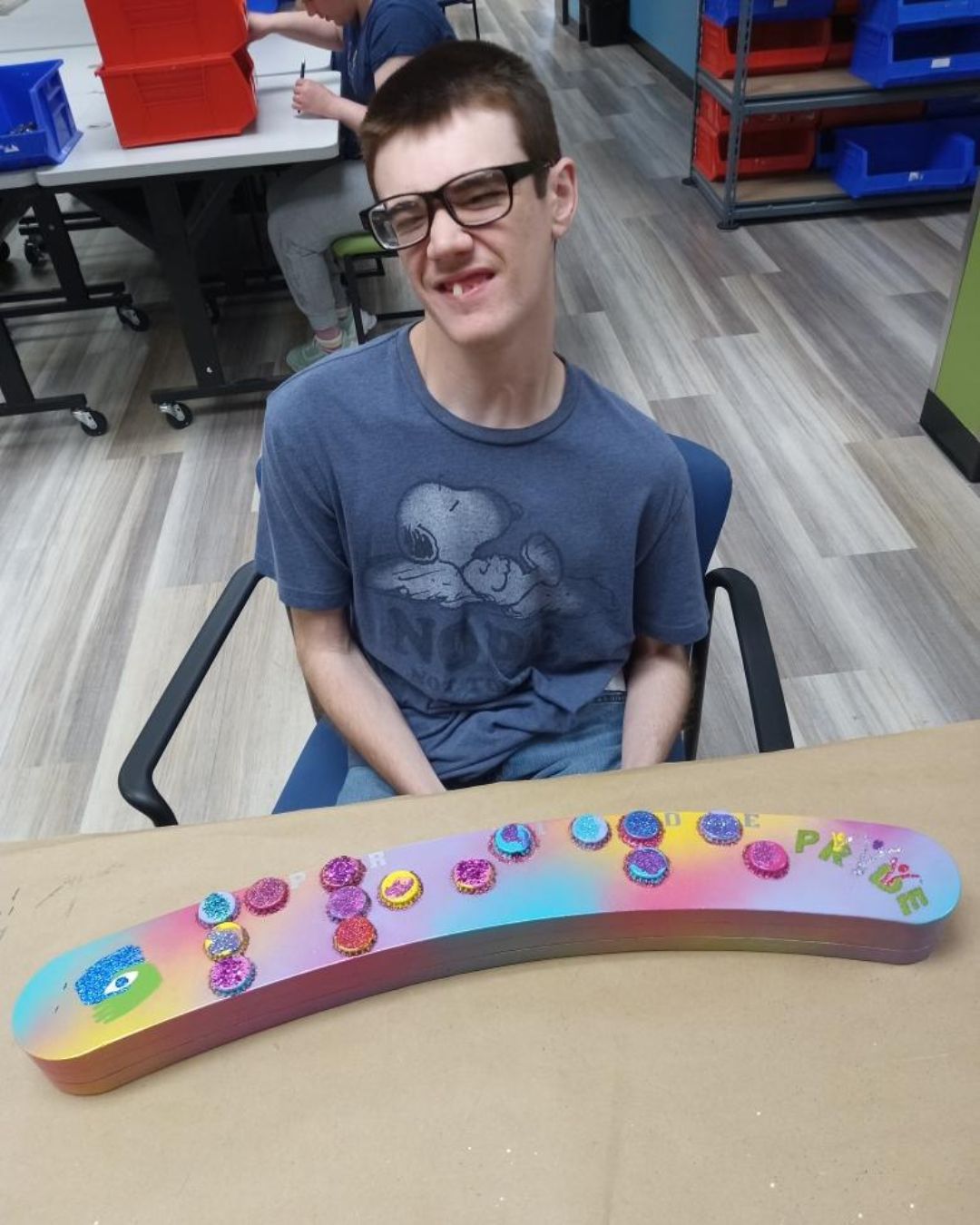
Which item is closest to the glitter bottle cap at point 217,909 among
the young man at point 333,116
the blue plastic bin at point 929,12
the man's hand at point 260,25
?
the young man at point 333,116

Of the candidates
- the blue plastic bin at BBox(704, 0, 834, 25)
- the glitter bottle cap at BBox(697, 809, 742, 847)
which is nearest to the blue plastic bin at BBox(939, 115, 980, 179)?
the blue plastic bin at BBox(704, 0, 834, 25)

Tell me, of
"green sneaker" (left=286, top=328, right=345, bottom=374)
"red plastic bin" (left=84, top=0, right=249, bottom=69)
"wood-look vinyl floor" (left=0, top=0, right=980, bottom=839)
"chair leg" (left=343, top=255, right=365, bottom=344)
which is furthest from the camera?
"green sneaker" (left=286, top=328, right=345, bottom=374)

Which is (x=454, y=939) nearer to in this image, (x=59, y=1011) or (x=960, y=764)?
(x=59, y=1011)

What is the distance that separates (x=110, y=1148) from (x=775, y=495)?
80.2 inches

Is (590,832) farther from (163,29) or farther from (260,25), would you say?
(260,25)

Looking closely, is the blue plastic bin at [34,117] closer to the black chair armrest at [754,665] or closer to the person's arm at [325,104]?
the person's arm at [325,104]

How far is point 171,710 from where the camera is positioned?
92 centimetres

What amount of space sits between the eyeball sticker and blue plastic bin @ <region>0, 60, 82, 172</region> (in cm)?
216

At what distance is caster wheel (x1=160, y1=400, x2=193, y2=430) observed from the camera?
2.62 metres

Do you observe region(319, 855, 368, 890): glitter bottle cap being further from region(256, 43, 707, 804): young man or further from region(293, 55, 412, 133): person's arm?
region(293, 55, 412, 133): person's arm

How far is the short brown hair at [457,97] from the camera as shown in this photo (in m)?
0.72

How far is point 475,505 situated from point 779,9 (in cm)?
341

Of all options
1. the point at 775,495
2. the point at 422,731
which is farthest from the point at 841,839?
the point at 775,495

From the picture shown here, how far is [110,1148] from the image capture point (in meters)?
0.50
